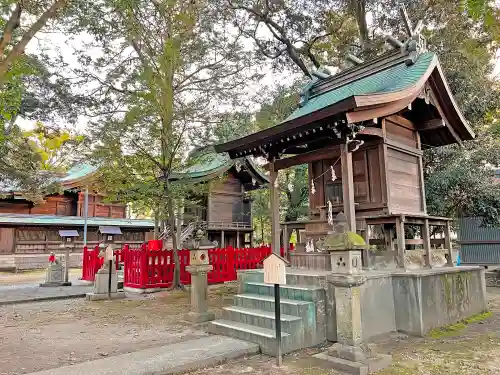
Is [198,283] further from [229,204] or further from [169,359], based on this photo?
[229,204]

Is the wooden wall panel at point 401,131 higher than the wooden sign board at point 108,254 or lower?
higher

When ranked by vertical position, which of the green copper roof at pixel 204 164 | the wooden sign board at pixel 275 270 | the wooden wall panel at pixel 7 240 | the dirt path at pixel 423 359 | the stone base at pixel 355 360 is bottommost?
the dirt path at pixel 423 359

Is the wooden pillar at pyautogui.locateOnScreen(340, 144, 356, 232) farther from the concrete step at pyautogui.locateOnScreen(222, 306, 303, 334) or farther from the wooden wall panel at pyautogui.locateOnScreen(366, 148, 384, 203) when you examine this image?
the concrete step at pyautogui.locateOnScreen(222, 306, 303, 334)

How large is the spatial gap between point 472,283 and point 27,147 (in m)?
16.9

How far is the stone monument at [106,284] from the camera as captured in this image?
1081 cm

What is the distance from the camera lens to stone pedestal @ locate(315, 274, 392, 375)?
4836 millimetres

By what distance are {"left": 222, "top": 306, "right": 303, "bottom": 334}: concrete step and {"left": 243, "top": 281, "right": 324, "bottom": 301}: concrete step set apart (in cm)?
47

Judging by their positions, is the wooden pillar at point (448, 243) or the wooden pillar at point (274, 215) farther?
the wooden pillar at point (274, 215)

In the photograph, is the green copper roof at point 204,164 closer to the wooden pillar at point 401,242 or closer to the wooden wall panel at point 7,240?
the wooden pillar at point 401,242

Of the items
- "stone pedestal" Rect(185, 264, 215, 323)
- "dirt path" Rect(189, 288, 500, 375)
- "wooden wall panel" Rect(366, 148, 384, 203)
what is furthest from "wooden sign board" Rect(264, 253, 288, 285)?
"wooden wall panel" Rect(366, 148, 384, 203)

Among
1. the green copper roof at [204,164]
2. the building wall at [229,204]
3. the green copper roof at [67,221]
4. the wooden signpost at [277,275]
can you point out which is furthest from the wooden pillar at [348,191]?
the green copper roof at [67,221]

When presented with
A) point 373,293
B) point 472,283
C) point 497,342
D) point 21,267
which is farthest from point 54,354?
point 21,267

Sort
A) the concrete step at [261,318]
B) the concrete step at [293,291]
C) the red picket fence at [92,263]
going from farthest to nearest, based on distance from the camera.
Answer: the red picket fence at [92,263]
the concrete step at [293,291]
the concrete step at [261,318]

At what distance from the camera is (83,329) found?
720cm
